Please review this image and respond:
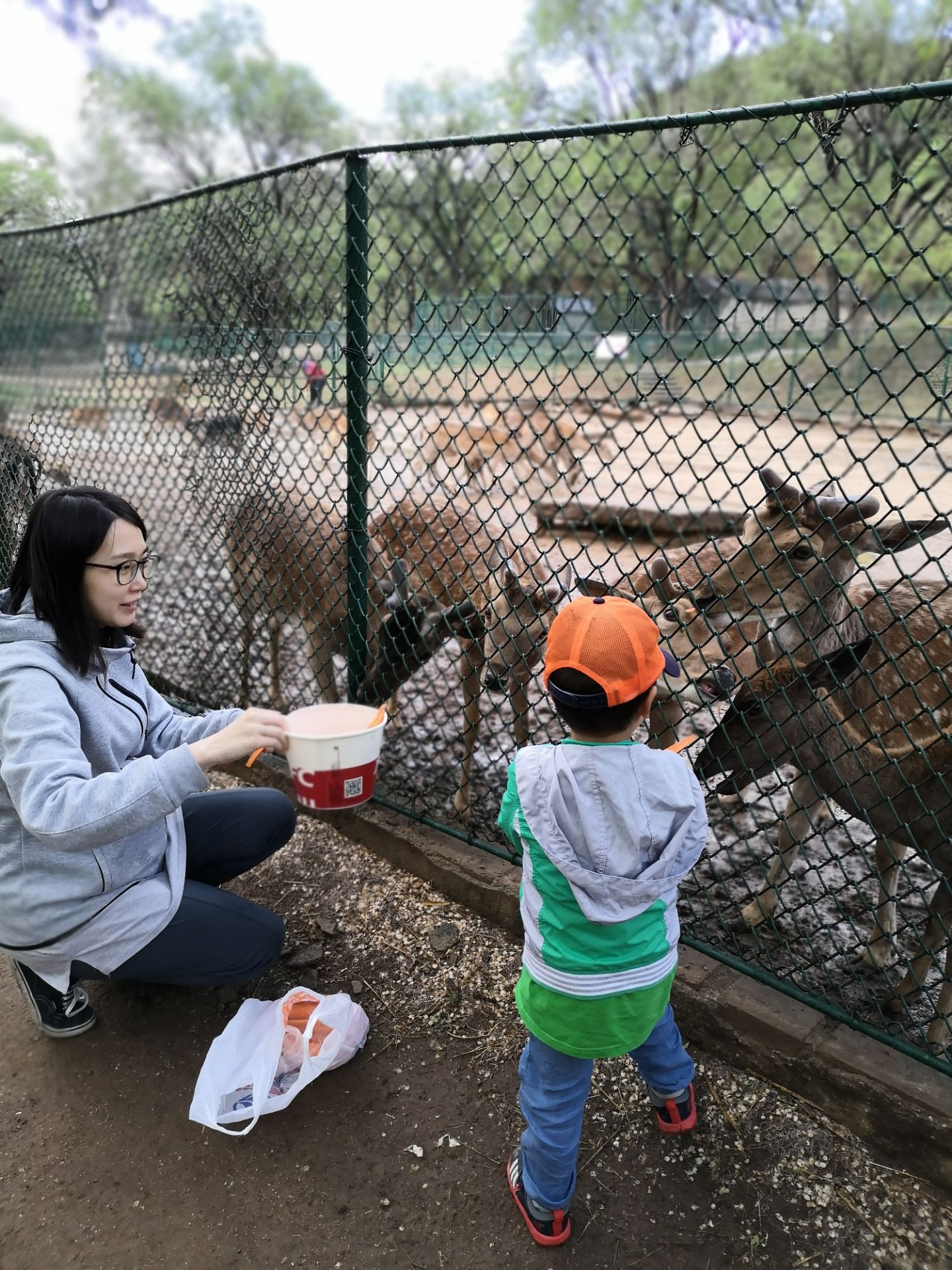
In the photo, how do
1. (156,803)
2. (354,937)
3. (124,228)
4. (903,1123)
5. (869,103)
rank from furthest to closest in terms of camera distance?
1. (124,228)
2. (354,937)
3. (903,1123)
4. (156,803)
5. (869,103)

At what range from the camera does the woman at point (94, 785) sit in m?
2.17

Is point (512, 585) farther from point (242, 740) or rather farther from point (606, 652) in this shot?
point (606, 652)

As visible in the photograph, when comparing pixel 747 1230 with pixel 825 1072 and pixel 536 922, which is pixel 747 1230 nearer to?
pixel 825 1072

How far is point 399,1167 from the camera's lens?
2395 mm

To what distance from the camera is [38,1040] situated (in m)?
2.81

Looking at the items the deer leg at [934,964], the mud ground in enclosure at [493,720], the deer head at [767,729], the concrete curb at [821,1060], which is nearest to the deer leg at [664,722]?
the deer head at [767,729]

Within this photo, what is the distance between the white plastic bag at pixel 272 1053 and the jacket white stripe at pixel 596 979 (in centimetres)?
88

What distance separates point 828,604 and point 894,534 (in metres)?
0.37

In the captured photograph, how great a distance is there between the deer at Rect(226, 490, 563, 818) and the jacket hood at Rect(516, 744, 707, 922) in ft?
5.19

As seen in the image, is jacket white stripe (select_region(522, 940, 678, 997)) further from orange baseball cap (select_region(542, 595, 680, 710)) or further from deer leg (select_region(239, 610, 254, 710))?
deer leg (select_region(239, 610, 254, 710))

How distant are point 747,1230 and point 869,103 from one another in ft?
9.11

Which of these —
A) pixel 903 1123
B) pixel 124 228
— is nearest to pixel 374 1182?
pixel 903 1123

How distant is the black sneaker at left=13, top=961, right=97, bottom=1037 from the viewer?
8.99 feet

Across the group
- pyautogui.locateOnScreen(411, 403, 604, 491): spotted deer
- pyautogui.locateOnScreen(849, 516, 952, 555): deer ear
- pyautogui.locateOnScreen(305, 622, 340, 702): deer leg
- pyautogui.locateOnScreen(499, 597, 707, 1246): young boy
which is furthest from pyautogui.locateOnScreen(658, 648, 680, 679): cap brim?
pyautogui.locateOnScreen(411, 403, 604, 491): spotted deer
